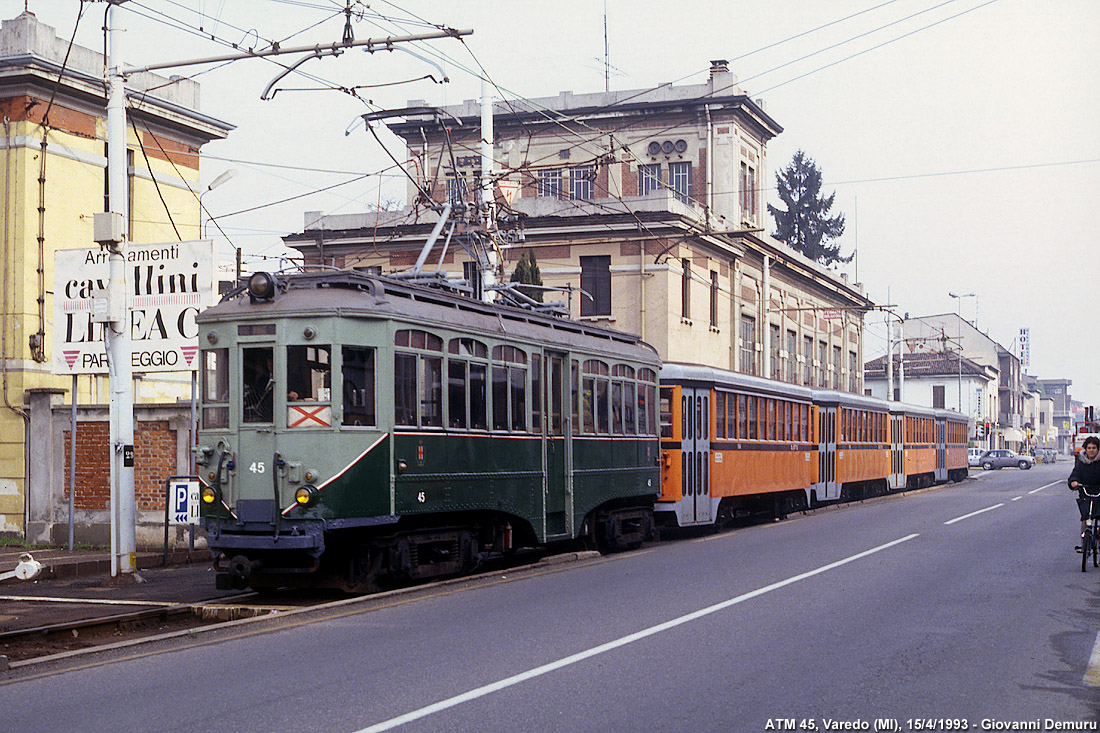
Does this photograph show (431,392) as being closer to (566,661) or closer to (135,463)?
(566,661)

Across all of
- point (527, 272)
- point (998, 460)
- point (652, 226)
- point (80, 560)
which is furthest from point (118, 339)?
point (998, 460)

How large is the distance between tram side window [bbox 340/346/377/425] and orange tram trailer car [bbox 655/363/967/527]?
9695mm

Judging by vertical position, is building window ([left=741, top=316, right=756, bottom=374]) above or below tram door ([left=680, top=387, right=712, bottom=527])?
above

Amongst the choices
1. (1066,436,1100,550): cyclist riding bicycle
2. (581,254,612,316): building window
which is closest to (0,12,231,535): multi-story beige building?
(1066,436,1100,550): cyclist riding bicycle

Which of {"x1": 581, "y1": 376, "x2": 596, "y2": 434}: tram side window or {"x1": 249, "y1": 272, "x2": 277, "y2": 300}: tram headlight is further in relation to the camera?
{"x1": 581, "y1": 376, "x2": 596, "y2": 434}: tram side window

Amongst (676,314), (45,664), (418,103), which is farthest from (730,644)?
(418,103)

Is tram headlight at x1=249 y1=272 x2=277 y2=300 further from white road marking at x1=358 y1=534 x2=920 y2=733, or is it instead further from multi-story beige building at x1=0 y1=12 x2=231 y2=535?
multi-story beige building at x1=0 y1=12 x2=231 y2=535

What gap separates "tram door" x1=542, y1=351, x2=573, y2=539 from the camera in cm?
1783

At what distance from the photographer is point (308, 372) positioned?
13875 mm

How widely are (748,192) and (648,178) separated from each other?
4.52m

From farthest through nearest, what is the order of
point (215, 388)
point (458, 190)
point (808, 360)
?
point (808, 360), point (458, 190), point (215, 388)

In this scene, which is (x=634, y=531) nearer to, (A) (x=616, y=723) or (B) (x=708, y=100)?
(A) (x=616, y=723)

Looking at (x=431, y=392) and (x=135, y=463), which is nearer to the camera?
(x=431, y=392)

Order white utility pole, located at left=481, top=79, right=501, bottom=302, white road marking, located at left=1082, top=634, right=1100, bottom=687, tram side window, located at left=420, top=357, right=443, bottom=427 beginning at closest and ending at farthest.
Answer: white road marking, located at left=1082, top=634, right=1100, bottom=687 < tram side window, located at left=420, top=357, right=443, bottom=427 < white utility pole, located at left=481, top=79, right=501, bottom=302
